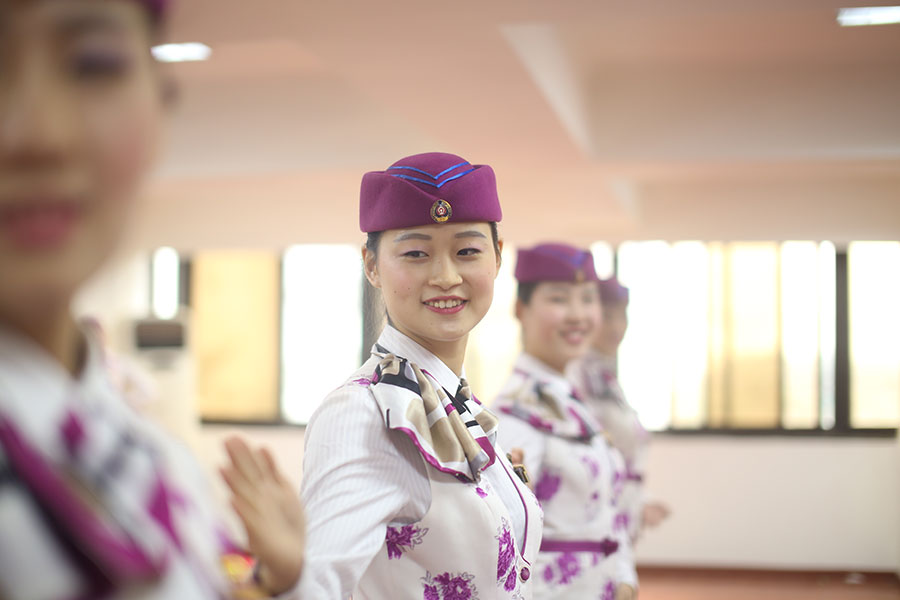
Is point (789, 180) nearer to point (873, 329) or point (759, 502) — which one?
point (873, 329)

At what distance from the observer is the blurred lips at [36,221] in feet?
1.60

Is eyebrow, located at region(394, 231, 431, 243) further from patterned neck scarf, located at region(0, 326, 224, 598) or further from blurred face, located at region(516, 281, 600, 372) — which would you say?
blurred face, located at region(516, 281, 600, 372)

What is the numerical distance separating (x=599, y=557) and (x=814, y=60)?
2.80m

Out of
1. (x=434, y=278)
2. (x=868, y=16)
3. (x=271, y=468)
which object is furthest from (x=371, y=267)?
(x=868, y=16)

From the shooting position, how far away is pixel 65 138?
1.65 feet

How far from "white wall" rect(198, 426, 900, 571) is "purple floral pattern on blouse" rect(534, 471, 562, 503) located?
4.97m

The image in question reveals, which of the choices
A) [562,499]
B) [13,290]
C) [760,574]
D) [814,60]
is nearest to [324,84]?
[814,60]

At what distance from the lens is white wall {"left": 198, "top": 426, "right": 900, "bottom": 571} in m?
7.04

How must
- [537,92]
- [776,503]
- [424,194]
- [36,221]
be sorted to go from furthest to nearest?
[776,503]
[537,92]
[424,194]
[36,221]

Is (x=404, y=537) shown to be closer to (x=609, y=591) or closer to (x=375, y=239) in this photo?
(x=375, y=239)

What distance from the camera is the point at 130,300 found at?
8062 mm

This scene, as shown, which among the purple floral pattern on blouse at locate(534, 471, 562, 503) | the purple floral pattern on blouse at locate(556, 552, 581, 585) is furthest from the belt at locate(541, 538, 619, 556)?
the purple floral pattern on blouse at locate(534, 471, 562, 503)

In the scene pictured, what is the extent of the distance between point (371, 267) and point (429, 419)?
0.35 meters

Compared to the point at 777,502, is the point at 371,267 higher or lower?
higher
